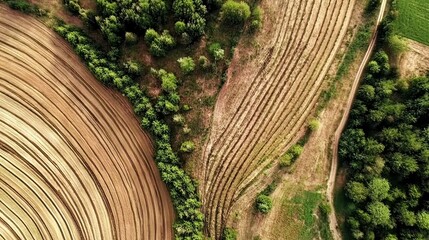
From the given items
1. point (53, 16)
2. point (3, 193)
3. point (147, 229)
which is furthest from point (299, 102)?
point (3, 193)

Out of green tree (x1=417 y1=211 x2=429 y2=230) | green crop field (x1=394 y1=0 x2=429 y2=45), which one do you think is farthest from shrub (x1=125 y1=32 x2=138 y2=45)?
green tree (x1=417 y1=211 x2=429 y2=230)

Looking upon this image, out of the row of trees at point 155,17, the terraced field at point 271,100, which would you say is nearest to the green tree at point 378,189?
the terraced field at point 271,100

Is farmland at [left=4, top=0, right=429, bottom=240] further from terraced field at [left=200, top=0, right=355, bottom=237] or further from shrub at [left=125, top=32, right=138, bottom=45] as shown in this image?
shrub at [left=125, top=32, right=138, bottom=45]

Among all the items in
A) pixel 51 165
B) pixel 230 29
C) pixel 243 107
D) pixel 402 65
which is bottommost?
pixel 51 165

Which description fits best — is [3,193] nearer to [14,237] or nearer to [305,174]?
[14,237]

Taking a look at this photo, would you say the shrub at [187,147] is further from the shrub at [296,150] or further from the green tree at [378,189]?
the green tree at [378,189]

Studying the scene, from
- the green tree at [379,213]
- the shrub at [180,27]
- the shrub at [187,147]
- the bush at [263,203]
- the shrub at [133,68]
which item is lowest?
the green tree at [379,213]
